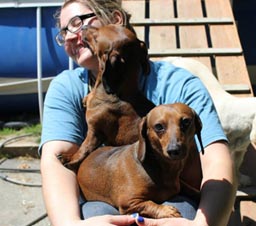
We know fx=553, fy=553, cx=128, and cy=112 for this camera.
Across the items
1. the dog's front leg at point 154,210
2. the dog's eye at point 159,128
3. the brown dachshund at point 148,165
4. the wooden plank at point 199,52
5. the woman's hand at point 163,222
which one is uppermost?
the wooden plank at point 199,52

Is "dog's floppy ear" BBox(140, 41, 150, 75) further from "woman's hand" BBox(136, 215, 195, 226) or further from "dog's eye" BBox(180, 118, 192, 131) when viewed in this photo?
"woman's hand" BBox(136, 215, 195, 226)

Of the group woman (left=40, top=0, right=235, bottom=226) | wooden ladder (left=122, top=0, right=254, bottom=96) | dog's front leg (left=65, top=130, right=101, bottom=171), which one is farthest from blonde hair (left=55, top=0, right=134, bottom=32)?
wooden ladder (left=122, top=0, right=254, bottom=96)

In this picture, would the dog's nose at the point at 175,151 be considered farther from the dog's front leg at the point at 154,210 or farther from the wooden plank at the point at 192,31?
the wooden plank at the point at 192,31

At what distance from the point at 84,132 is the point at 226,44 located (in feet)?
7.34

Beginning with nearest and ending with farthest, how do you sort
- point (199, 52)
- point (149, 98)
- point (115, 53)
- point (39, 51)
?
point (115, 53) < point (149, 98) < point (199, 52) < point (39, 51)

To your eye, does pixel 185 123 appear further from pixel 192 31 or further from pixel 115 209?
pixel 192 31

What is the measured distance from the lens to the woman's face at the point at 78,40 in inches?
96.1

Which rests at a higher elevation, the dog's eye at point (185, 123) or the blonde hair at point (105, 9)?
the blonde hair at point (105, 9)

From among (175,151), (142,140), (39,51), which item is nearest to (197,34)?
(39,51)

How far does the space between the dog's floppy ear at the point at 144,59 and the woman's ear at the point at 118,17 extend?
0.33 metres

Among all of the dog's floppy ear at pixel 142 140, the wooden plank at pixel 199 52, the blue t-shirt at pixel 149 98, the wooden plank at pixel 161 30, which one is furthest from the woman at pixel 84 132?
the wooden plank at pixel 161 30

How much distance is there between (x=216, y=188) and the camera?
2207 mm

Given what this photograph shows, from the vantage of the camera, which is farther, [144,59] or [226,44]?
[226,44]

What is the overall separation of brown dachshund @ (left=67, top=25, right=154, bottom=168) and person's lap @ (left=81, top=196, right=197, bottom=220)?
0.65ft
